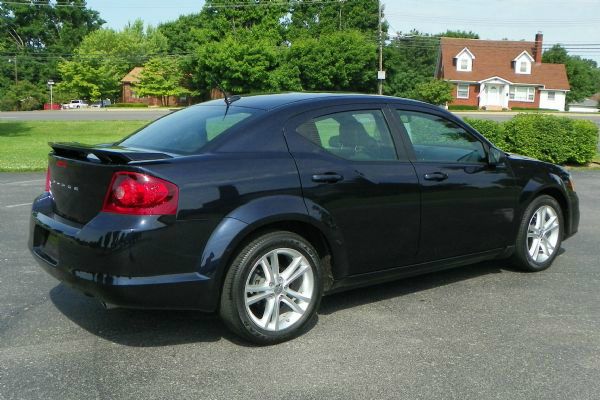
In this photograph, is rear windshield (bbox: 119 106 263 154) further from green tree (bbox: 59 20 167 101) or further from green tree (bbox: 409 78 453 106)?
green tree (bbox: 59 20 167 101)

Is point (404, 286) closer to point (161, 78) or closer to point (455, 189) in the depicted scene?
point (455, 189)

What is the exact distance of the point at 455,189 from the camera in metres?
4.88

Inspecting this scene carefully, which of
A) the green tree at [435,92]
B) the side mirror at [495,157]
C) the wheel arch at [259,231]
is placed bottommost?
the wheel arch at [259,231]

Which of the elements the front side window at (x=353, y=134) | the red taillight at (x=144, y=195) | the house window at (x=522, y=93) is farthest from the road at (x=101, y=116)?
the red taillight at (x=144, y=195)

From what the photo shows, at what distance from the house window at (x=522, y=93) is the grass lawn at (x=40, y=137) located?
47.4 metres

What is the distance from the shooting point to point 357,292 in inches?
205

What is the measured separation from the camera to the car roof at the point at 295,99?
441cm

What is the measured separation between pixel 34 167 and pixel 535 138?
12.2m

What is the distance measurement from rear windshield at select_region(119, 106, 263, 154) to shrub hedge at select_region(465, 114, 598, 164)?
1193cm

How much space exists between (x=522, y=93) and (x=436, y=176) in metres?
67.5

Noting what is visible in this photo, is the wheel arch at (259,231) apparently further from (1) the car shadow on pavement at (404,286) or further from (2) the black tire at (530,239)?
(2) the black tire at (530,239)

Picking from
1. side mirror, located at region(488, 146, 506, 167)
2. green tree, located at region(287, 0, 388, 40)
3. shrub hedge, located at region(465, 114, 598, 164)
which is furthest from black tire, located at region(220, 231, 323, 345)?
green tree, located at region(287, 0, 388, 40)

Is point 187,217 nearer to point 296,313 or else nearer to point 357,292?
point 296,313

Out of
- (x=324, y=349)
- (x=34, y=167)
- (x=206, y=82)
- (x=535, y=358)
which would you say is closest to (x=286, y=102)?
(x=324, y=349)
